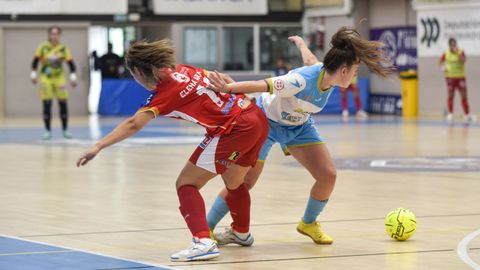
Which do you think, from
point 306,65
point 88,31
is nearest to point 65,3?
point 88,31

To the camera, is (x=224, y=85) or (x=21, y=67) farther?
(x=21, y=67)

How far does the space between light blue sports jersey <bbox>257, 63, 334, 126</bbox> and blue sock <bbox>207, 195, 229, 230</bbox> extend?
0.79 meters

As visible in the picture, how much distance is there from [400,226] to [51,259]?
2.76 m

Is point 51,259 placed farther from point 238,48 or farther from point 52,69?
point 238,48

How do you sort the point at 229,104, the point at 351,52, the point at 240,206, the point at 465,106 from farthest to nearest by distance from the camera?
the point at 465,106
the point at 240,206
the point at 351,52
the point at 229,104

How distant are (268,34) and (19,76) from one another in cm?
854

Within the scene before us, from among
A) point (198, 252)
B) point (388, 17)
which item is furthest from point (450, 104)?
point (198, 252)

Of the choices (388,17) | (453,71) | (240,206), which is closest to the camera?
(240,206)

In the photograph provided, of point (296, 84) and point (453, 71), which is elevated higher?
point (296, 84)

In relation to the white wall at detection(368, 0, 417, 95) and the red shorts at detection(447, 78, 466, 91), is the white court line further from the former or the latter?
the white wall at detection(368, 0, 417, 95)

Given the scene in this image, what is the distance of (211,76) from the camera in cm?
845

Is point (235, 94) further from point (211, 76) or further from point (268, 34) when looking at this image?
point (268, 34)

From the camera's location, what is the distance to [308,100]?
29.5 ft

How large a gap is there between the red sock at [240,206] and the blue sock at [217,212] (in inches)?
8.9
